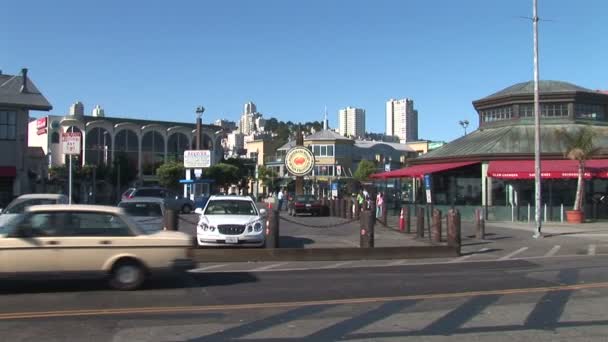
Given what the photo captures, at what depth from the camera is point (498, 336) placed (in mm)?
7859

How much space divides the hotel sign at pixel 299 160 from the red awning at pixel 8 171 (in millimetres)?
16408

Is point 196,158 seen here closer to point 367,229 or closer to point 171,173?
point 367,229

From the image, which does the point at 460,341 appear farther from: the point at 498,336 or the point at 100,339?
the point at 100,339

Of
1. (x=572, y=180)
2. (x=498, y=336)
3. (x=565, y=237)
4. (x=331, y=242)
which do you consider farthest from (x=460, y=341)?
(x=572, y=180)

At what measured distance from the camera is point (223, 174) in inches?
3489

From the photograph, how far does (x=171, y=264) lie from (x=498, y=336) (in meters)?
5.97

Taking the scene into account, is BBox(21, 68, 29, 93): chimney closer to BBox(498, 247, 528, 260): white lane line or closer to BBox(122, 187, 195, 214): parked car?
BBox(122, 187, 195, 214): parked car

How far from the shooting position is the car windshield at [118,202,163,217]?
730 inches

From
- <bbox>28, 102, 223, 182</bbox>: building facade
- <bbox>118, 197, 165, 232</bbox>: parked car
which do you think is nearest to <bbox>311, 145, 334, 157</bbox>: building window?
<bbox>28, 102, 223, 182</bbox>: building facade

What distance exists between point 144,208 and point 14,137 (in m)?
22.7

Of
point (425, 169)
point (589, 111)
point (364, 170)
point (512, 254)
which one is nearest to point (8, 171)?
point (425, 169)

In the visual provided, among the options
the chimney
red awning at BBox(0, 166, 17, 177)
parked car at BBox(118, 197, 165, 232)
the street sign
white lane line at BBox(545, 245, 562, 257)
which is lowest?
white lane line at BBox(545, 245, 562, 257)

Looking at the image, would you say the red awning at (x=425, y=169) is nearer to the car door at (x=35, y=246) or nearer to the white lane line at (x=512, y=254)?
the white lane line at (x=512, y=254)

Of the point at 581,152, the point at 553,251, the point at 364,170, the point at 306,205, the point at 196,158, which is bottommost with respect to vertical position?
the point at 553,251
